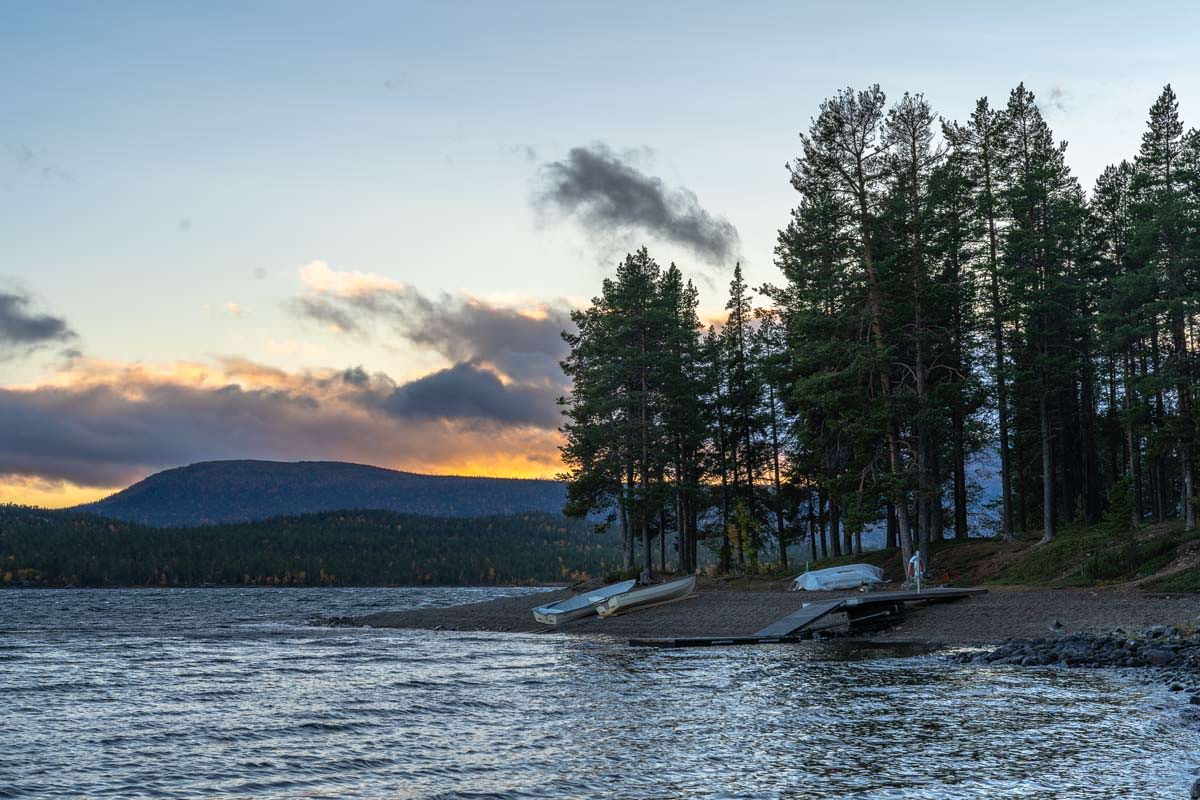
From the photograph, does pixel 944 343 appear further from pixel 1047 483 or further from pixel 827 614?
pixel 827 614

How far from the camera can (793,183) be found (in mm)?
55219

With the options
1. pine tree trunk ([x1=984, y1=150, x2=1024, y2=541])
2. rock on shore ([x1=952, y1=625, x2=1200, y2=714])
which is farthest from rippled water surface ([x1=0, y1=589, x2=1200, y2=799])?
pine tree trunk ([x1=984, y1=150, x2=1024, y2=541])

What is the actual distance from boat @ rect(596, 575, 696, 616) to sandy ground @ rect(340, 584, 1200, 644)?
56 cm

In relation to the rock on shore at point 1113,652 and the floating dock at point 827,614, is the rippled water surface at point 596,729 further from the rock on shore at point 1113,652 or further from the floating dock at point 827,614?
the floating dock at point 827,614

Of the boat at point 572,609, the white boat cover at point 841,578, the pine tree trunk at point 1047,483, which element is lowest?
A: the boat at point 572,609

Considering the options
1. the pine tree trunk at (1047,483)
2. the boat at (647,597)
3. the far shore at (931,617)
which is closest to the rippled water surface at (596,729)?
the far shore at (931,617)

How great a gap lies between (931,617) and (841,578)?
11.0 metres

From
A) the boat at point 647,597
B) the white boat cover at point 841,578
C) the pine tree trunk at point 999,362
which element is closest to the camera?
the white boat cover at point 841,578

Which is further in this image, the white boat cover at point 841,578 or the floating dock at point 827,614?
the white boat cover at point 841,578

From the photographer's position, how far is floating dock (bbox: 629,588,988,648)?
38344mm

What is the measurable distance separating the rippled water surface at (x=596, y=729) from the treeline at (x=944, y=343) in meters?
22.7

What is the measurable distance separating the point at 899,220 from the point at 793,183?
5.95 m

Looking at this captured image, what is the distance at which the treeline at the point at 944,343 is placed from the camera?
51.2 metres

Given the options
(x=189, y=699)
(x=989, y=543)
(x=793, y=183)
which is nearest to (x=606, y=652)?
(x=189, y=699)
